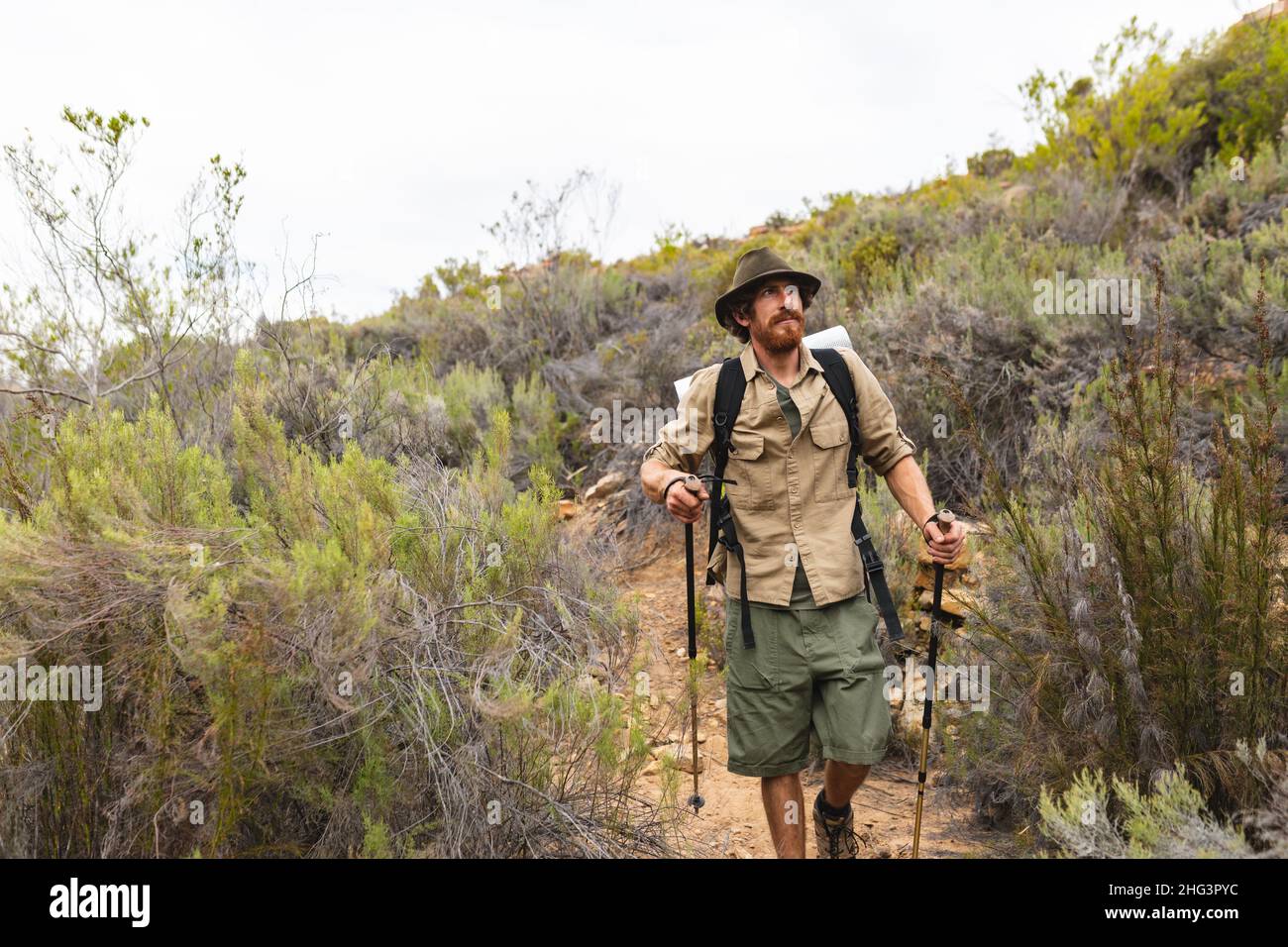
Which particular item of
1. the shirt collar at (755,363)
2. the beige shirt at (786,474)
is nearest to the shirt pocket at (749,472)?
the beige shirt at (786,474)

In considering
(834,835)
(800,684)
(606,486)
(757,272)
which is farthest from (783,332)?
(606,486)

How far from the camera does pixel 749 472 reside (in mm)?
3357

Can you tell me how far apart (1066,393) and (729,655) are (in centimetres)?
411

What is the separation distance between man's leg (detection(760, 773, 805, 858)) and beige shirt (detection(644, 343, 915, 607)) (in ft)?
2.28

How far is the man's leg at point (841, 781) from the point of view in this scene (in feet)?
10.6

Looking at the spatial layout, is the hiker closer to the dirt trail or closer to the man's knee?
the man's knee

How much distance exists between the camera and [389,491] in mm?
3896

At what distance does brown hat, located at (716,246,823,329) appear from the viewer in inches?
133

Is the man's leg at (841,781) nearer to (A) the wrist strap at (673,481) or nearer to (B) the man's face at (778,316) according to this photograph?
(A) the wrist strap at (673,481)

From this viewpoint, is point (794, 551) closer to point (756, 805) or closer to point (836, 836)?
point (836, 836)

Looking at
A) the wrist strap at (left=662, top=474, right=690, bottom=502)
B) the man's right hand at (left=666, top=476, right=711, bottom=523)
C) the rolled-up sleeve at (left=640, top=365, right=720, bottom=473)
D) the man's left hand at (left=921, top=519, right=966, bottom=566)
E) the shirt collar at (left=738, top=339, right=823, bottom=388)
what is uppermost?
the shirt collar at (left=738, top=339, right=823, bottom=388)

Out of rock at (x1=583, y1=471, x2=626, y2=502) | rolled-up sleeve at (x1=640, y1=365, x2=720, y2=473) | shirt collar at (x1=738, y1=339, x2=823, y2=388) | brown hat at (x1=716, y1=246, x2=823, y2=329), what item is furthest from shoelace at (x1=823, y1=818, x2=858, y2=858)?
rock at (x1=583, y1=471, x2=626, y2=502)

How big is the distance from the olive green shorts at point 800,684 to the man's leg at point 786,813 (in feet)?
0.18
